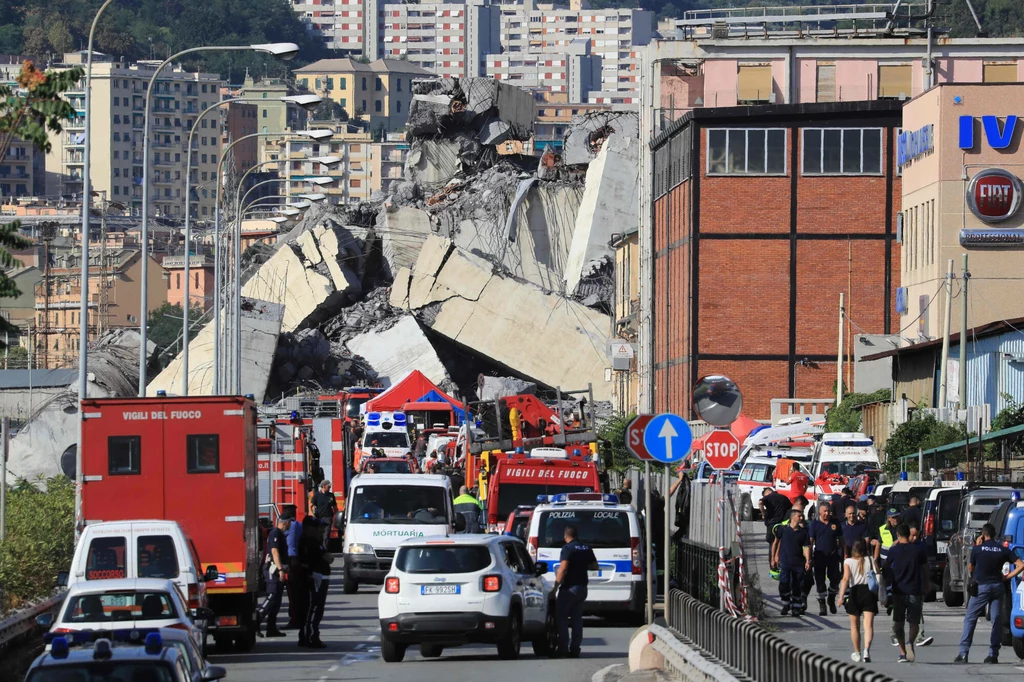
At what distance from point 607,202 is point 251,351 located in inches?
830

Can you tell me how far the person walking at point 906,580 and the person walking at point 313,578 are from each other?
642cm

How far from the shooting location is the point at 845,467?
41781 mm

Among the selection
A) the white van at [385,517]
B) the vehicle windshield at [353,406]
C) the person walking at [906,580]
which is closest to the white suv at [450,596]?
the person walking at [906,580]

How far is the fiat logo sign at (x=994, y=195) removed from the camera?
192ft

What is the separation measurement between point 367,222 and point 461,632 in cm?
8151

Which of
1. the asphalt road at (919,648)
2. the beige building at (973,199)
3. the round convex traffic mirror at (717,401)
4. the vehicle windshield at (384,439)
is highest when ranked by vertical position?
the beige building at (973,199)

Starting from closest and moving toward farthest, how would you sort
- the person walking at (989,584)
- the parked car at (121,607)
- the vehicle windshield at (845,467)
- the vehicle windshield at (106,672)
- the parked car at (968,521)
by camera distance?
the vehicle windshield at (106,672) → the parked car at (121,607) → the person walking at (989,584) → the parked car at (968,521) → the vehicle windshield at (845,467)

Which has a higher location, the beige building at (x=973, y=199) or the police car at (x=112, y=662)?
the beige building at (x=973, y=199)

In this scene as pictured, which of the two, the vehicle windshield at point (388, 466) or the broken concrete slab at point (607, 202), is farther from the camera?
the broken concrete slab at point (607, 202)

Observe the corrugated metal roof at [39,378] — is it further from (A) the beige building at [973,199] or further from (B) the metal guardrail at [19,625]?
(B) the metal guardrail at [19,625]

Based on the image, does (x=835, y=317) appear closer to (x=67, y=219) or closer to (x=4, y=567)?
(x=4, y=567)

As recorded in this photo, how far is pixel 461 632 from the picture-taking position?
20203 mm

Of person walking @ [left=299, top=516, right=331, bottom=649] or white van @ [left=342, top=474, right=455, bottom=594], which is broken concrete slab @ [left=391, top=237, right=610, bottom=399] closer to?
white van @ [left=342, top=474, right=455, bottom=594]

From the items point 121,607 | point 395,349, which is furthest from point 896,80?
point 121,607
